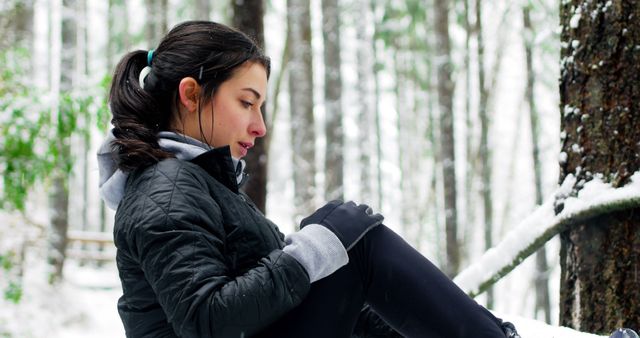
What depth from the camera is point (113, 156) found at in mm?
1897

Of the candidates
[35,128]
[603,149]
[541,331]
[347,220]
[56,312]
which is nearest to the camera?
[347,220]

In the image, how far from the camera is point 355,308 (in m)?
1.89

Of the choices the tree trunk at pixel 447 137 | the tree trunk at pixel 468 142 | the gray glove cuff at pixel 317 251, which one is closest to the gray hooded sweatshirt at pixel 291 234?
the gray glove cuff at pixel 317 251

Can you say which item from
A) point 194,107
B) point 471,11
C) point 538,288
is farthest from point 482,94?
point 194,107

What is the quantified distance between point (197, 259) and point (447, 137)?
8.49 m

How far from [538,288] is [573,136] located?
449 inches

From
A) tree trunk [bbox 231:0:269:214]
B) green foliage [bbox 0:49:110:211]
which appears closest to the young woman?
green foliage [bbox 0:49:110:211]

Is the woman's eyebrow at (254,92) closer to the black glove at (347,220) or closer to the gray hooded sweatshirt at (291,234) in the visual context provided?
the gray hooded sweatshirt at (291,234)

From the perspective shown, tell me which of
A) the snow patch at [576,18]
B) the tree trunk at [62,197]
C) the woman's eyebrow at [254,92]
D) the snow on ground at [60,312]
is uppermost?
the snow patch at [576,18]

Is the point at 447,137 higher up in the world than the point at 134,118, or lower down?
lower down

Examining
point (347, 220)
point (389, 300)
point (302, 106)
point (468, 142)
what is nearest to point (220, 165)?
point (347, 220)

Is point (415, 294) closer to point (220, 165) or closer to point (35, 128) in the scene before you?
point (220, 165)

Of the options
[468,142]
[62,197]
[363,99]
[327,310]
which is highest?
[327,310]

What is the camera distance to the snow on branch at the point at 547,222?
2.31 m
